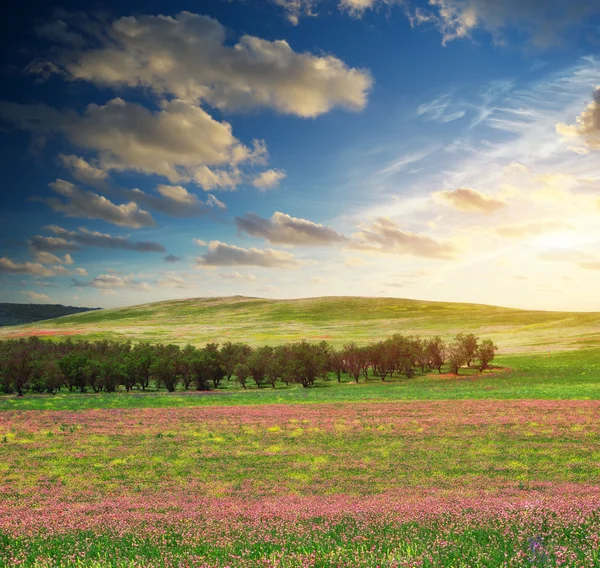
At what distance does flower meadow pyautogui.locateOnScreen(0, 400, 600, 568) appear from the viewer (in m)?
9.70

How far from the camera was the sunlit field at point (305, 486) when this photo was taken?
384 inches

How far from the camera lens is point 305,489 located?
58.2 ft

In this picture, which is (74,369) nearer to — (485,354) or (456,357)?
(456,357)

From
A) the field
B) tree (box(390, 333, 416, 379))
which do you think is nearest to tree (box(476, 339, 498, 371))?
tree (box(390, 333, 416, 379))

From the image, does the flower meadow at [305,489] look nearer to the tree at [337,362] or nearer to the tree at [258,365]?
the tree at [258,365]

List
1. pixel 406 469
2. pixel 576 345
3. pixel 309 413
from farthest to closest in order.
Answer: pixel 576 345, pixel 309 413, pixel 406 469

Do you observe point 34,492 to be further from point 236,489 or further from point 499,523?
point 499,523

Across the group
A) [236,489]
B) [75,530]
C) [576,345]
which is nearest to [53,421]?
[236,489]

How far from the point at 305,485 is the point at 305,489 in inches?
25.0

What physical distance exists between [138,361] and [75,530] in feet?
218

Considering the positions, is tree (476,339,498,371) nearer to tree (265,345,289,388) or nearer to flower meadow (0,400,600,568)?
tree (265,345,289,388)

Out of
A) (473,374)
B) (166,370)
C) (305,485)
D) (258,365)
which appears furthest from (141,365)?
(305,485)

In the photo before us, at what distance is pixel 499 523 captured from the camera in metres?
11.2

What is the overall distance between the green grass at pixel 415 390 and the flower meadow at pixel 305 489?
42.7ft
